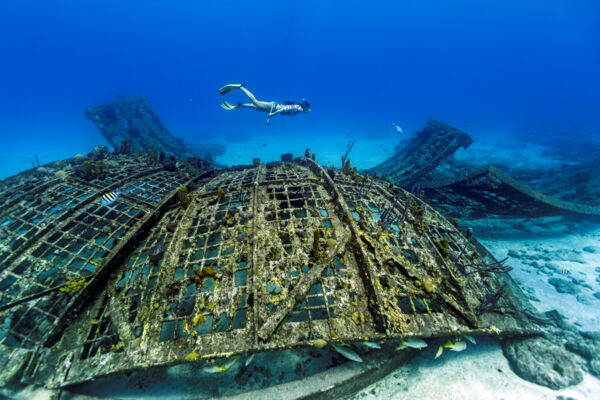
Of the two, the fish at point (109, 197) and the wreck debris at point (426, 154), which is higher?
the wreck debris at point (426, 154)

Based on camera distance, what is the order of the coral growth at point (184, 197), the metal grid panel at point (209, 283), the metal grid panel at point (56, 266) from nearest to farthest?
the metal grid panel at point (209, 283), the metal grid panel at point (56, 266), the coral growth at point (184, 197)

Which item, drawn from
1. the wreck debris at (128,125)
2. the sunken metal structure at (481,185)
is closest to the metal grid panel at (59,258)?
the wreck debris at (128,125)

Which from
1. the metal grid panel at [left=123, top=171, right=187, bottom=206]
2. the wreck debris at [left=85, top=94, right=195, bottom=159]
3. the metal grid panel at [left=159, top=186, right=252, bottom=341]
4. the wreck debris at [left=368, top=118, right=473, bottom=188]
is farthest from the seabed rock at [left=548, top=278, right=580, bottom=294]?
the wreck debris at [left=85, top=94, right=195, bottom=159]

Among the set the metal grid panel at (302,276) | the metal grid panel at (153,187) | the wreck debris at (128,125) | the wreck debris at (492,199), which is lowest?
the metal grid panel at (302,276)

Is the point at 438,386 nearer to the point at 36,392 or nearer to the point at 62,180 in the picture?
the point at 36,392

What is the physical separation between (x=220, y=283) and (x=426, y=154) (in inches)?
636

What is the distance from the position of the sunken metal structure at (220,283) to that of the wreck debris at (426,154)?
7.25 meters

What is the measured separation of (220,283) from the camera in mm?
4578

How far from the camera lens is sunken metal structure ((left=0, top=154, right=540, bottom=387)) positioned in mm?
3881

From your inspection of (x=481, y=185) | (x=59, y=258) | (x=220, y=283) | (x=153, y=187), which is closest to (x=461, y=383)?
(x=220, y=283)

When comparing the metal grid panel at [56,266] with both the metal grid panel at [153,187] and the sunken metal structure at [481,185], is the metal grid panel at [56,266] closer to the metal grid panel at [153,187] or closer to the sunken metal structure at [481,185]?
the metal grid panel at [153,187]

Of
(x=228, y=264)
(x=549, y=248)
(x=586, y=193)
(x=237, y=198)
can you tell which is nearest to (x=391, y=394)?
(x=228, y=264)

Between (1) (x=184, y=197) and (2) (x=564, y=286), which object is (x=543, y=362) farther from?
(1) (x=184, y=197)

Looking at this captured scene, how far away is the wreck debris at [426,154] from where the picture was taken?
1336 centimetres
